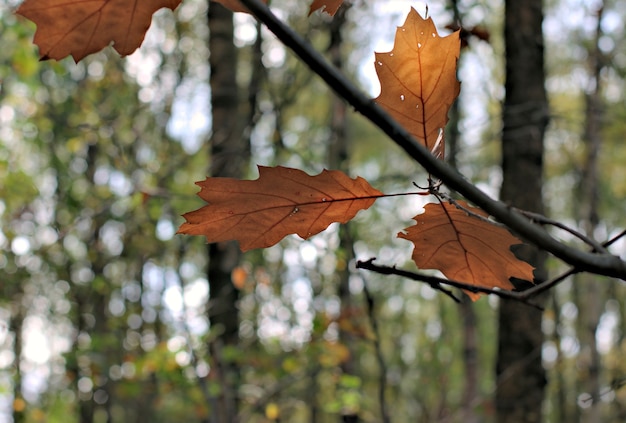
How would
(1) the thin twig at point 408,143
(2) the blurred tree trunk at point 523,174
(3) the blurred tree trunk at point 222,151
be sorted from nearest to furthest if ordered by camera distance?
(1) the thin twig at point 408,143
(2) the blurred tree trunk at point 523,174
(3) the blurred tree trunk at point 222,151

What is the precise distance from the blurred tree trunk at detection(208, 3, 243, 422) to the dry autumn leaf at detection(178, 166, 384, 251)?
296 cm

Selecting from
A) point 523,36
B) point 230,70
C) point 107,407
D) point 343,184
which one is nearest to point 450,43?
point 343,184

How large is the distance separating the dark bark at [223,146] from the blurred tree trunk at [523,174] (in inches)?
66.5

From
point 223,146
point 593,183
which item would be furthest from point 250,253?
point 593,183

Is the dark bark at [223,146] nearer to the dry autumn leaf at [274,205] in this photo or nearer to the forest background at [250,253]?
the forest background at [250,253]

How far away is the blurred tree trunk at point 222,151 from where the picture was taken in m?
3.83

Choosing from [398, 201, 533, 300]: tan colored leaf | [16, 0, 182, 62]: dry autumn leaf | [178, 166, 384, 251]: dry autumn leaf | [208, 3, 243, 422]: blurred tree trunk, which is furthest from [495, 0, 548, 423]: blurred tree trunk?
[16, 0, 182, 62]: dry autumn leaf

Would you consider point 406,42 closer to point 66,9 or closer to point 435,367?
point 66,9

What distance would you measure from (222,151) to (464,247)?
3.43 m

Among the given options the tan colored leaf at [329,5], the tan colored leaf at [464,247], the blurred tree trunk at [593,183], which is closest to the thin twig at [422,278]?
the tan colored leaf at [464,247]

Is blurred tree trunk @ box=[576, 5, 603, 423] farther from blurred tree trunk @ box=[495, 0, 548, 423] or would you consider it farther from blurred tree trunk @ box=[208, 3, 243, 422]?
blurred tree trunk @ box=[208, 3, 243, 422]

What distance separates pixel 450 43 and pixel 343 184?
18cm

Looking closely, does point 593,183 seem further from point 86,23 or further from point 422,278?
point 86,23

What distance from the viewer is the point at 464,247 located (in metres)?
0.66
